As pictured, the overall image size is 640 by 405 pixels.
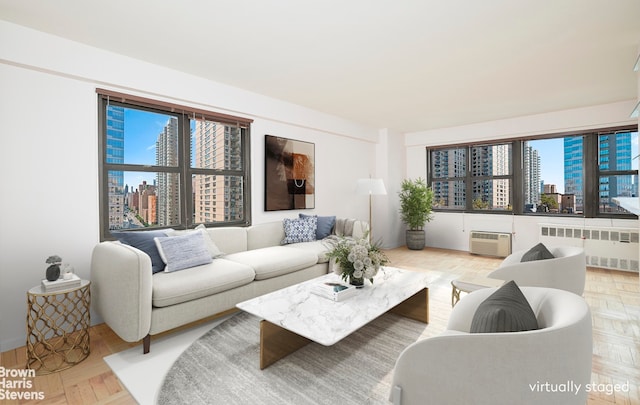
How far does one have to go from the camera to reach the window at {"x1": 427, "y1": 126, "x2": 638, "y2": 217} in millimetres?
4781

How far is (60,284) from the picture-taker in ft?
7.26

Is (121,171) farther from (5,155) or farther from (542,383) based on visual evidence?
(542,383)

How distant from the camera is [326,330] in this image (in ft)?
5.97

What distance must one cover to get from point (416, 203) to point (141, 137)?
4.85 meters

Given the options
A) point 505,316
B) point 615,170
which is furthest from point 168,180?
point 615,170

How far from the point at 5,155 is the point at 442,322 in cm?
387

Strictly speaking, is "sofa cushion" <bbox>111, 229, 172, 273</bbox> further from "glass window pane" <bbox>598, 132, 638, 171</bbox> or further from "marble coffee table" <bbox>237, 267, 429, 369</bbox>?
"glass window pane" <bbox>598, 132, 638, 171</bbox>

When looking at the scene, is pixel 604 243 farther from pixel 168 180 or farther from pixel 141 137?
pixel 141 137

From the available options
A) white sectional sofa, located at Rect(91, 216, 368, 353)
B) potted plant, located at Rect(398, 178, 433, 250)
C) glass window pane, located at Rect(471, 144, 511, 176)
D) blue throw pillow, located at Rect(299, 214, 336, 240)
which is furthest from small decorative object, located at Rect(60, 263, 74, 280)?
glass window pane, located at Rect(471, 144, 511, 176)

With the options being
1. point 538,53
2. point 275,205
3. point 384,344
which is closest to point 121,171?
point 275,205

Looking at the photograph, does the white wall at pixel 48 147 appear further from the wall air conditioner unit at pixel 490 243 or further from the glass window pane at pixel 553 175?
the glass window pane at pixel 553 175

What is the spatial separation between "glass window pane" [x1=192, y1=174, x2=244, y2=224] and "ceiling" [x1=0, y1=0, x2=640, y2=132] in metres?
1.22

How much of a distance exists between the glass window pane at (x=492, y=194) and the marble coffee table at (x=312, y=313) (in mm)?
4088

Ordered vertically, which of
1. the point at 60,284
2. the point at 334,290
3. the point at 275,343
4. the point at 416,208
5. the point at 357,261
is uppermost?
the point at 416,208
